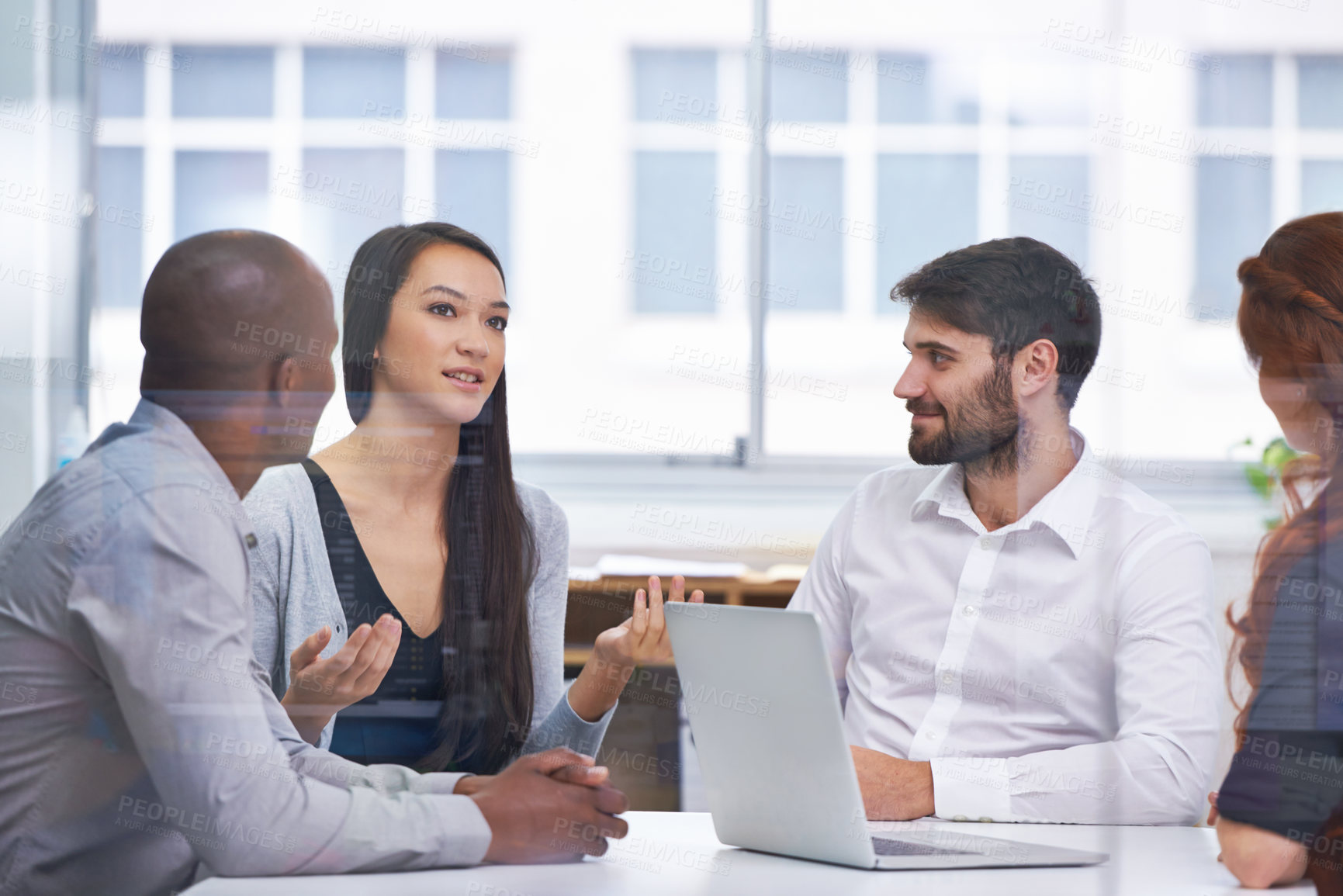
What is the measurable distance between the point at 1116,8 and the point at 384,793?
1.79 meters

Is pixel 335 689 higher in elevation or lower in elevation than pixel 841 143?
lower

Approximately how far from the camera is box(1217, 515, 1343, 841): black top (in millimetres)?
1570

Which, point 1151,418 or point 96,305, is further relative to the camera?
point 1151,418

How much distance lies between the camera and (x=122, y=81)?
192 centimetres

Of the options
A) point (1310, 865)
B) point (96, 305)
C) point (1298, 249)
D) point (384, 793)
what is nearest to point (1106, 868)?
point (1310, 865)

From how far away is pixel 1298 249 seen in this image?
6.05 feet

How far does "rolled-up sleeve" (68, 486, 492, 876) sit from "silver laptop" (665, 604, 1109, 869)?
0.30m

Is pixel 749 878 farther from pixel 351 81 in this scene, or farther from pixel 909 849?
pixel 351 81

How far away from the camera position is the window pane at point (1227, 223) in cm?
197

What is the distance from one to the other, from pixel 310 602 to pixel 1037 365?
52.6 inches

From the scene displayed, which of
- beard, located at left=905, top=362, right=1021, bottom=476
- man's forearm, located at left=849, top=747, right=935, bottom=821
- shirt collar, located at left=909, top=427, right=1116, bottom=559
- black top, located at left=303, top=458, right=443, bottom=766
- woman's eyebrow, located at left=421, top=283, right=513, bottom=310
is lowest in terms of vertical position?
man's forearm, located at left=849, top=747, right=935, bottom=821

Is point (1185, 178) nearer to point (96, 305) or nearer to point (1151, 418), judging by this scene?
point (1151, 418)

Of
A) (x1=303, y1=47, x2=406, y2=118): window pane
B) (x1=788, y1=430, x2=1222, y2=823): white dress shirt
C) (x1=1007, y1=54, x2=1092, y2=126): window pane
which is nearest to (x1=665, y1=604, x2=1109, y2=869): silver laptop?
(x1=788, y1=430, x2=1222, y2=823): white dress shirt

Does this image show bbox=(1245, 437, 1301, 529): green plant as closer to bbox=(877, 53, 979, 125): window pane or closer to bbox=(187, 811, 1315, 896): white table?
bbox=(187, 811, 1315, 896): white table
